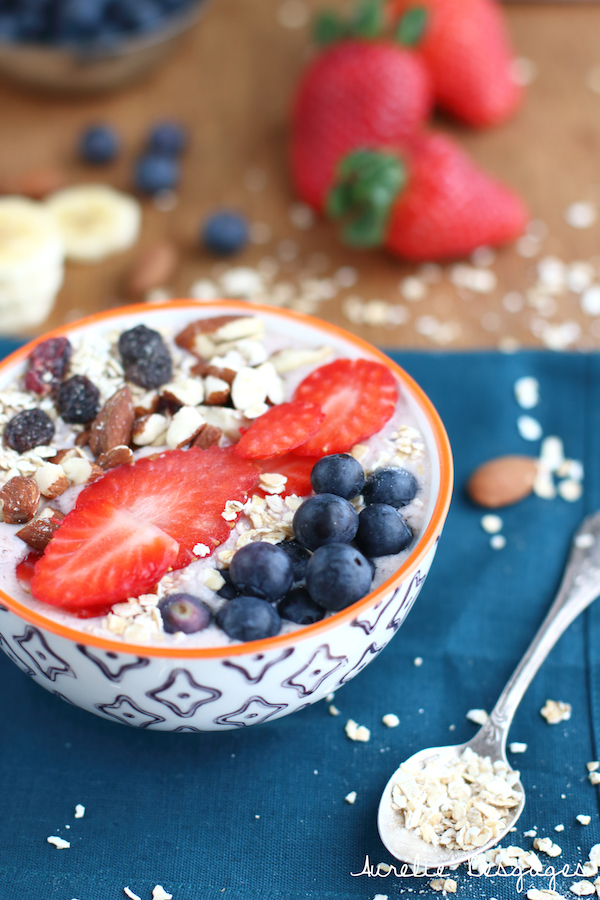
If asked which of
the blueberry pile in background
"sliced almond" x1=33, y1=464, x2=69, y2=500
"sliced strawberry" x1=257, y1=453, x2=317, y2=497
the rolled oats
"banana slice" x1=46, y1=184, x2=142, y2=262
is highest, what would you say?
the blueberry pile in background

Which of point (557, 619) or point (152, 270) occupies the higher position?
point (152, 270)

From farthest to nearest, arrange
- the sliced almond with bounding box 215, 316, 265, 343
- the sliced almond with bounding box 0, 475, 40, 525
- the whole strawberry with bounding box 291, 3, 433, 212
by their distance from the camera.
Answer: the whole strawberry with bounding box 291, 3, 433, 212
the sliced almond with bounding box 215, 316, 265, 343
the sliced almond with bounding box 0, 475, 40, 525

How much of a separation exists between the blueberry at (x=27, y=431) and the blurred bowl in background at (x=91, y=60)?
137cm

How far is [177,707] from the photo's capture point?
0.92 m

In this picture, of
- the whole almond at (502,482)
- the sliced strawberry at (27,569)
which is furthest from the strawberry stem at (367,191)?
the sliced strawberry at (27,569)

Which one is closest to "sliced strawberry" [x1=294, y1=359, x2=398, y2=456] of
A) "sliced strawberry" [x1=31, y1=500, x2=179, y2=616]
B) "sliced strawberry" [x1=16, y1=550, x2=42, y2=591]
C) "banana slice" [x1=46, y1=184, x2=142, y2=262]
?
"sliced strawberry" [x1=31, y1=500, x2=179, y2=616]

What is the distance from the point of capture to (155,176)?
6.79 ft

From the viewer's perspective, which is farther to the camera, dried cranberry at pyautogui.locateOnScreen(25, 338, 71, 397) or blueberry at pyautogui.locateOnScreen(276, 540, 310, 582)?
dried cranberry at pyautogui.locateOnScreen(25, 338, 71, 397)

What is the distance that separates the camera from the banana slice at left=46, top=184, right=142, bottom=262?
6.38 ft

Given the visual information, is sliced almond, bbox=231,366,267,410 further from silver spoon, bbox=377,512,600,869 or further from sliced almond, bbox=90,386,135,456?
silver spoon, bbox=377,512,600,869

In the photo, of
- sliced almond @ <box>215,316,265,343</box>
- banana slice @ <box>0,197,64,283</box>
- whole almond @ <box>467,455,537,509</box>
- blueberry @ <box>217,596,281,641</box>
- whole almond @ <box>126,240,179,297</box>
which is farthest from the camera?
whole almond @ <box>126,240,179,297</box>

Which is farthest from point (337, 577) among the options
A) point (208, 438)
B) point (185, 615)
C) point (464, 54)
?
point (464, 54)

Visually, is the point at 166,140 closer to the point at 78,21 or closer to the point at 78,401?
the point at 78,21

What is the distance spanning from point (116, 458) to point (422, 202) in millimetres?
1071
